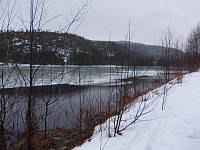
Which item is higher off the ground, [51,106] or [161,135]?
[161,135]

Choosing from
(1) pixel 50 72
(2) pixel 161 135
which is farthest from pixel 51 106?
(2) pixel 161 135

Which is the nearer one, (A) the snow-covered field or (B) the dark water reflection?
(A) the snow-covered field

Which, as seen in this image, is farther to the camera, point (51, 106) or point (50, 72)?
point (51, 106)

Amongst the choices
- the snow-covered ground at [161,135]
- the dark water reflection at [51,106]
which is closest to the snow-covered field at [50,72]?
the dark water reflection at [51,106]

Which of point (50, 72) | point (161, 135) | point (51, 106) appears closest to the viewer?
point (161, 135)

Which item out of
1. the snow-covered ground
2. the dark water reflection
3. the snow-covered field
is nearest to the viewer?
the snow-covered ground

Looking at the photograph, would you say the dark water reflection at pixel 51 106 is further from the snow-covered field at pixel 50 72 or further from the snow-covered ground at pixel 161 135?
the snow-covered ground at pixel 161 135

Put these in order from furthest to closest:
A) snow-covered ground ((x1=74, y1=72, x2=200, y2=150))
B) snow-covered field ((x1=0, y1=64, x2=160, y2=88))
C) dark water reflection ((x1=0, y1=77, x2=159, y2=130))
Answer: dark water reflection ((x1=0, y1=77, x2=159, y2=130))
snow-covered field ((x1=0, y1=64, x2=160, y2=88))
snow-covered ground ((x1=74, y1=72, x2=200, y2=150))

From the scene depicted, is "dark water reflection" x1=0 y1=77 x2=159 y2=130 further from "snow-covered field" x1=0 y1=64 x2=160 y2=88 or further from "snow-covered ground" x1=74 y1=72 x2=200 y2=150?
"snow-covered ground" x1=74 y1=72 x2=200 y2=150

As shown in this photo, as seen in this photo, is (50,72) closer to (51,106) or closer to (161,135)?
(161,135)

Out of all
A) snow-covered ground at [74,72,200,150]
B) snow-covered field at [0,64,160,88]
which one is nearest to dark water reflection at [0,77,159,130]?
snow-covered field at [0,64,160,88]

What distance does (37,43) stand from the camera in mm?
2383

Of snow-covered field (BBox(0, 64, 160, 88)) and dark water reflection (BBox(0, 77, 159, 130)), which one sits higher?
snow-covered field (BBox(0, 64, 160, 88))

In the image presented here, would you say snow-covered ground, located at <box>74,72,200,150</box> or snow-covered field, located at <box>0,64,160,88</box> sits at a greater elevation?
snow-covered field, located at <box>0,64,160,88</box>
